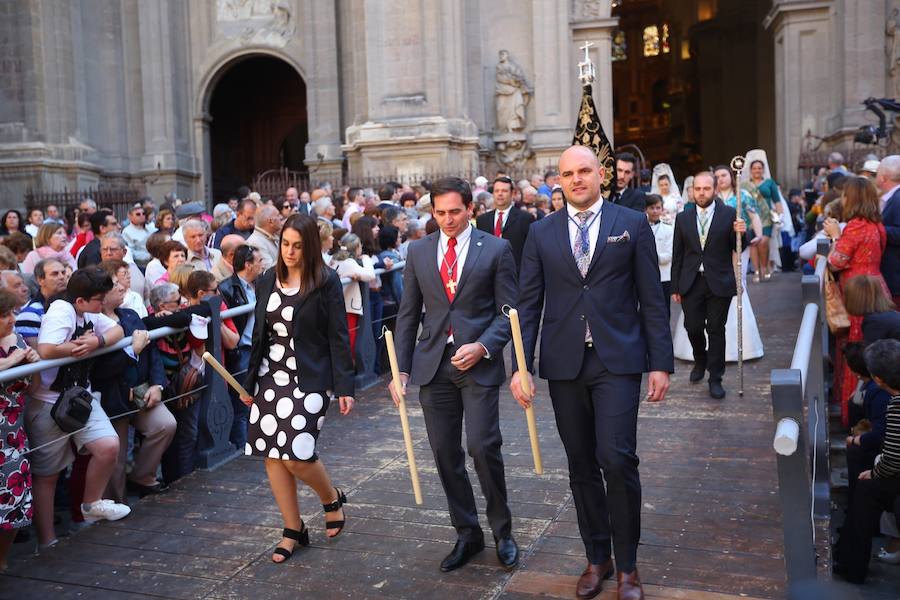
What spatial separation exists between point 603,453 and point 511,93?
811 inches

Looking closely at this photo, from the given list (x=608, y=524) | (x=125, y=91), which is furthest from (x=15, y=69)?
(x=608, y=524)

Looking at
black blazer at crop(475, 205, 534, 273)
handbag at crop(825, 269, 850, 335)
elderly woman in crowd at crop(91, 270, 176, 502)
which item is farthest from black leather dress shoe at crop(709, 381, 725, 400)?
elderly woman in crowd at crop(91, 270, 176, 502)

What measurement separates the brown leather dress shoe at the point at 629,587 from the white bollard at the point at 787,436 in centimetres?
117

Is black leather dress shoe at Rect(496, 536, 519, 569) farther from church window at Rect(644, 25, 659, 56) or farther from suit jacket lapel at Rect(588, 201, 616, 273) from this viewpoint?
church window at Rect(644, 25, 659, 56)

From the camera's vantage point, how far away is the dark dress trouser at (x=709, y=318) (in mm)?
9125

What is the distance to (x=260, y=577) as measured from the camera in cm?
553

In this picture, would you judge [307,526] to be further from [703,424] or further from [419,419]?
[703,424]

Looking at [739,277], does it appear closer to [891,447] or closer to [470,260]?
[891,447]

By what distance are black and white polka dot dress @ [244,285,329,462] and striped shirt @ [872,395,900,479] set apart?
3.88 meters

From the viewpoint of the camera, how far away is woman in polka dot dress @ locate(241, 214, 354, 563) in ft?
18.5

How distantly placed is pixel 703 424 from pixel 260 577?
14.1 ft

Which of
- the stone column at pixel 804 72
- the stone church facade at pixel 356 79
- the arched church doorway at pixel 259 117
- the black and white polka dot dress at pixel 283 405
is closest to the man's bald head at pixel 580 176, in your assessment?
the black and white polka dot dress at pixel 283 405

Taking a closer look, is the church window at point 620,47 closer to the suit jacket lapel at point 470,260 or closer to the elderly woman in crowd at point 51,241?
the elderly woman in crowd at point 51,241

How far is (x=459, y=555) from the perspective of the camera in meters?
5.44
